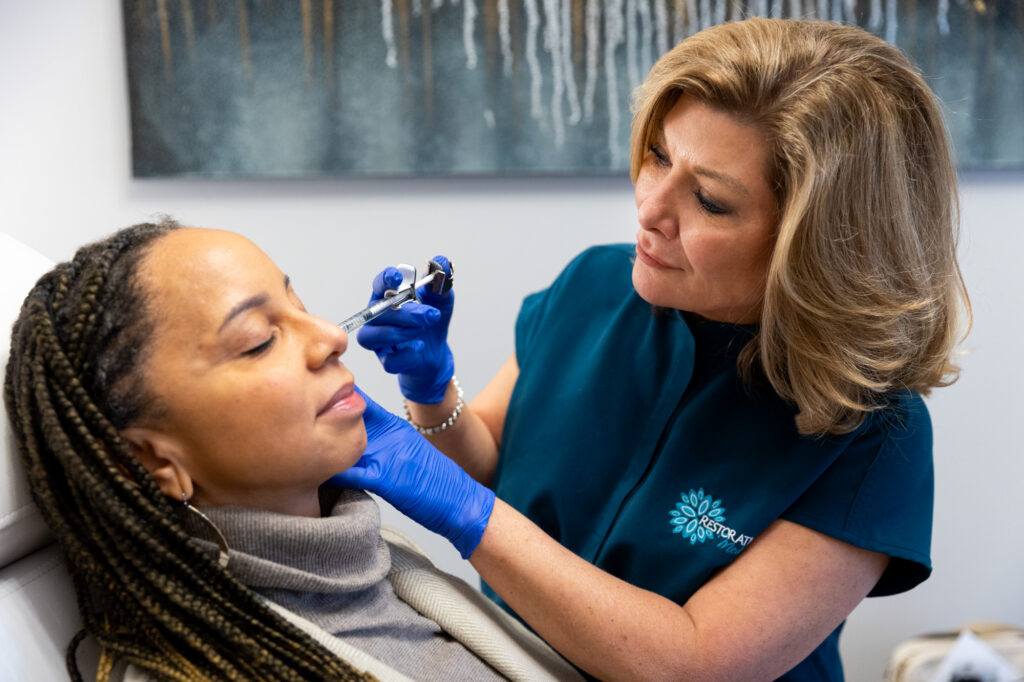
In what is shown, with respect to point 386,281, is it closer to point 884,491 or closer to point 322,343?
point 322,343

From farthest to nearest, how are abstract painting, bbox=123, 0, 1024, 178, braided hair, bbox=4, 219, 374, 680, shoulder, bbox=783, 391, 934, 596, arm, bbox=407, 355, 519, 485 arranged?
1. abstract painting, bbox=123, 0, 1024, 178
2. arm, bbox=407, 355, 519, 485
3. shoulder, bbox=783, 391, 934, 596
4. braided hair, bbox=4, 219, 374, 680

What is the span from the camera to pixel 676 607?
1.03 meters

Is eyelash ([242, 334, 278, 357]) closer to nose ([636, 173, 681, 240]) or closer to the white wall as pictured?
nose ([636, 173, 681, 240])

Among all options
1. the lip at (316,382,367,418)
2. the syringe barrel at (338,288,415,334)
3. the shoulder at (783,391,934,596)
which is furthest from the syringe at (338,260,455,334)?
→ the shoulder at (783,391,934,596)

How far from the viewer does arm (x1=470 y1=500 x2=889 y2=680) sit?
992mm

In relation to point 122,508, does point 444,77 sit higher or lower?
higher

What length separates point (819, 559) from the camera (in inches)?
40.3

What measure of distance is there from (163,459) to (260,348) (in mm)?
149

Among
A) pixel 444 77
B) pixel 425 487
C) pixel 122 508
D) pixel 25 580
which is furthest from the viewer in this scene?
pixel 444 77

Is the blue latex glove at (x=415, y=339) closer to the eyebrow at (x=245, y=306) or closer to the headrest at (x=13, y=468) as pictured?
the eyebrow at (x=245, y=306)

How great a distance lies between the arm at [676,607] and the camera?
0.99m

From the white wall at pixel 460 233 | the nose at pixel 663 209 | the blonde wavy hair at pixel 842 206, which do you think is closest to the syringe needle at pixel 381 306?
the nose at pixel 663 209

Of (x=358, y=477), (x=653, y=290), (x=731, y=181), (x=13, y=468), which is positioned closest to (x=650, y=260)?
(x=653, y=290)

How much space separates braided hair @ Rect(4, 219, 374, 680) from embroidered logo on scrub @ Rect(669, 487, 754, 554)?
1.53ft
